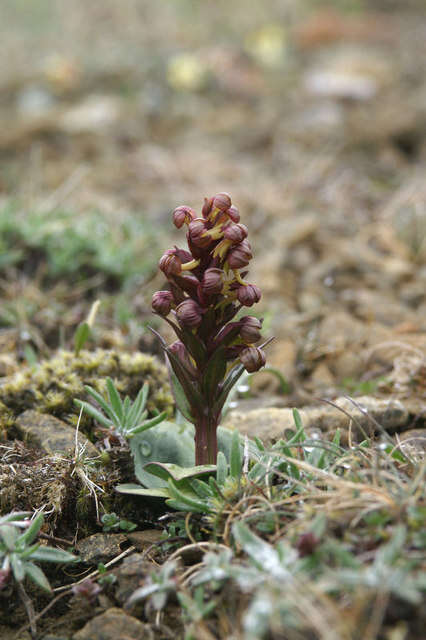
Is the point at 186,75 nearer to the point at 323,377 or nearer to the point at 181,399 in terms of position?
the point at 323,377

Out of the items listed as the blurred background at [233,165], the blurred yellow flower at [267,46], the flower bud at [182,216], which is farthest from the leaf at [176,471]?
the blurred yellow flower at [267,46]

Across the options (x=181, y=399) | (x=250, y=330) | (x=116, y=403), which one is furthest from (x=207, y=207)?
(x=116, y=403)

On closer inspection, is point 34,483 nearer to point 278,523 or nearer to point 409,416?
point 278,523

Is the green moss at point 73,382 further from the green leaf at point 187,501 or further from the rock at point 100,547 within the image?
the green leaf at point 187,501

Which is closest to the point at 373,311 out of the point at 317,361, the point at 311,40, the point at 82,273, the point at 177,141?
the point at 317,361

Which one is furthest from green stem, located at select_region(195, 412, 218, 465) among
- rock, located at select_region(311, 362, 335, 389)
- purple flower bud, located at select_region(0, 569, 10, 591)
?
rock, located at select_region(311, 362, 335, 389)
